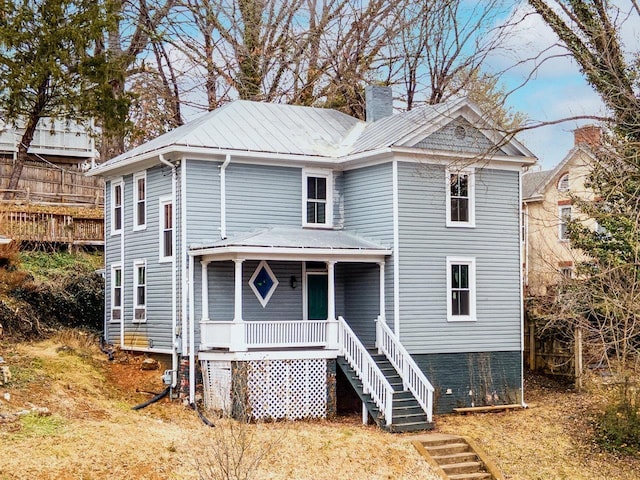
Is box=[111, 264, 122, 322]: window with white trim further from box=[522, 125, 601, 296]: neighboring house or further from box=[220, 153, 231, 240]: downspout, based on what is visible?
box=[522, 125, 601, 296]: neighboring house

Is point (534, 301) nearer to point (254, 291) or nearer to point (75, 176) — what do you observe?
point (254, 291)

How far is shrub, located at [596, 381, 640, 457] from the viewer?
22.5 metres

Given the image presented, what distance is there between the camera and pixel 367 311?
25.7 meters

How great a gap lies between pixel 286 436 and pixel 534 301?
12.8 metres

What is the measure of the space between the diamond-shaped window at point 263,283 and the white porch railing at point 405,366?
2.86m

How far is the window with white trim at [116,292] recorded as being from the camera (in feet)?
92.5

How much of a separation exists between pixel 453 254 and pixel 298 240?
426 centimetres

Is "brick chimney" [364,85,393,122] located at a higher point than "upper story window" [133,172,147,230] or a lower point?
higher

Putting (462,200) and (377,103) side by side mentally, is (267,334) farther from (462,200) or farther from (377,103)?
(377,103)

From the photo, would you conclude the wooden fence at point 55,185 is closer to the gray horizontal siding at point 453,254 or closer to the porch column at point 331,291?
the porch column at point 331,291

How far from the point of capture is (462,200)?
2614 centimetres

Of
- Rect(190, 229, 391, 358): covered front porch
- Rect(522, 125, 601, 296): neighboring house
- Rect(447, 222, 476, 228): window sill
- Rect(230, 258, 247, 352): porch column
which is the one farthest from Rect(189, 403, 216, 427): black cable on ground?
Rect(522, 125, 601, 296): neighboring house

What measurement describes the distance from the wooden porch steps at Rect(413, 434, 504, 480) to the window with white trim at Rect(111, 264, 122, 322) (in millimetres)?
10322

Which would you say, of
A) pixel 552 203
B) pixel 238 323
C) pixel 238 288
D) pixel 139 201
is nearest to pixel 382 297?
pixel 238 288
